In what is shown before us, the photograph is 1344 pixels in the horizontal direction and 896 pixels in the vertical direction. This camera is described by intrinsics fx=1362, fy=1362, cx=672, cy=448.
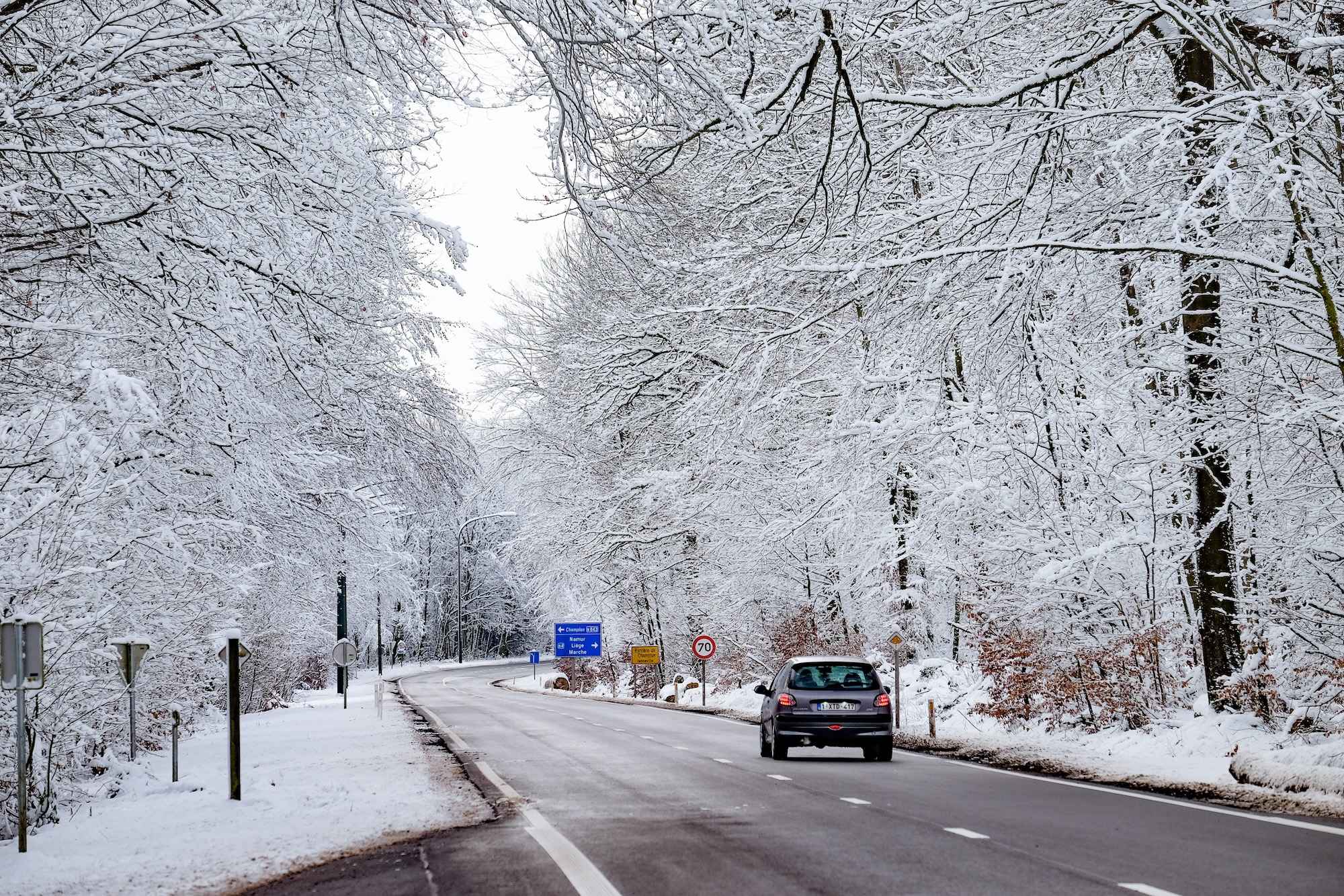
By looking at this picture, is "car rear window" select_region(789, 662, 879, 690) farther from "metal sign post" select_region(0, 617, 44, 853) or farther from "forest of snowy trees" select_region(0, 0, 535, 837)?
"metal sign post" select_region(0, 617, 44, 853)

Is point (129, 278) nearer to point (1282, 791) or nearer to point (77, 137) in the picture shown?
point (77, 137)

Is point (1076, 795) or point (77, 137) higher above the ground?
point (77, 137)

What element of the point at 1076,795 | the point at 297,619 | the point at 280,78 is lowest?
the point at 1076,795

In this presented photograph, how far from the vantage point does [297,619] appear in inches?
1220

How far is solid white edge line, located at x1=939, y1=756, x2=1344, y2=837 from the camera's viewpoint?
10266 millimetres

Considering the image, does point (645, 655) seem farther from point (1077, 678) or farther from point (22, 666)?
point (22, 666)

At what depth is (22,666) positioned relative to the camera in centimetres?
1049

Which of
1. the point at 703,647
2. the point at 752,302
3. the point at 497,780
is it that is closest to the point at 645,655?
the point at 703,647

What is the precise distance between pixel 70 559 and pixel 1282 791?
11315mm

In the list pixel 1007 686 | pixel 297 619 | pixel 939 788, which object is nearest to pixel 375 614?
pixel 297 619

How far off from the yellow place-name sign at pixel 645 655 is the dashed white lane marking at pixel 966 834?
113 ft

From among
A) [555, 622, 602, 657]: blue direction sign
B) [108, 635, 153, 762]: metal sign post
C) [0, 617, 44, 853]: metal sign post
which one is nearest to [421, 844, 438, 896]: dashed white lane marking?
[0, 617, 44, 853]: metal sign post

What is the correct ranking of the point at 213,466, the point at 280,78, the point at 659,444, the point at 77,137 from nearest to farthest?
the point at 77,137 < the point at 280,78 < the point at 213,466 < the point at 659,444

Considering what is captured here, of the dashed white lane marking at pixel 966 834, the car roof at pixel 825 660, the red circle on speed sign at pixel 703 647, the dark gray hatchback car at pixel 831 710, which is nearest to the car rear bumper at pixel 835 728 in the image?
the dark gray hatchback car at pixel 831 710
